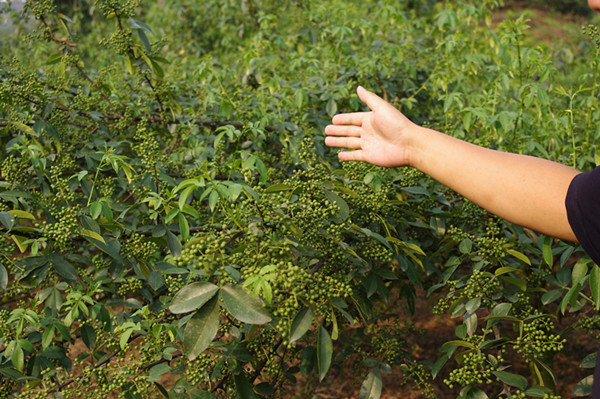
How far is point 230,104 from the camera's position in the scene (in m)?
2.95

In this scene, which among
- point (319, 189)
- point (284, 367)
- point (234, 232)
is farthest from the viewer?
point (284, 367)

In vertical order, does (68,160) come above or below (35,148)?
below

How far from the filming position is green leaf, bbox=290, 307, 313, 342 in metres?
1.41

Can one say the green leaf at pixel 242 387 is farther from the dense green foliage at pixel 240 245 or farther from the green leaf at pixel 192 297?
the green leaf at pixel 192 297

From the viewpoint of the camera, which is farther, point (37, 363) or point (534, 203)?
point (37, 363)

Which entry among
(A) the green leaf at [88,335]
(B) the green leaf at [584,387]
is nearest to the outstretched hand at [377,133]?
(B) the green leaf at [584,387]

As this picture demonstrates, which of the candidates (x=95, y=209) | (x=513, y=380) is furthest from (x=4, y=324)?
(x=513, y=380)

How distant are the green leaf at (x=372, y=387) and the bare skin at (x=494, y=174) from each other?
3.08 feet

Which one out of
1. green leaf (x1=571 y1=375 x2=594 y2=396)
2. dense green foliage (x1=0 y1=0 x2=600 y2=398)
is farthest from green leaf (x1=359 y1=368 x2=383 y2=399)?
green leaf (x1=571 y1=375 x2=594 y2=396)

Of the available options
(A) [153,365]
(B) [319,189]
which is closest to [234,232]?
(B) [319,189]

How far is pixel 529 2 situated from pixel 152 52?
1961 cm

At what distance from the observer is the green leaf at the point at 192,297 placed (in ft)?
4.32

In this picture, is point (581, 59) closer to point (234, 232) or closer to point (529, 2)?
point (234, 232)

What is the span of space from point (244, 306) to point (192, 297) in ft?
0.47
